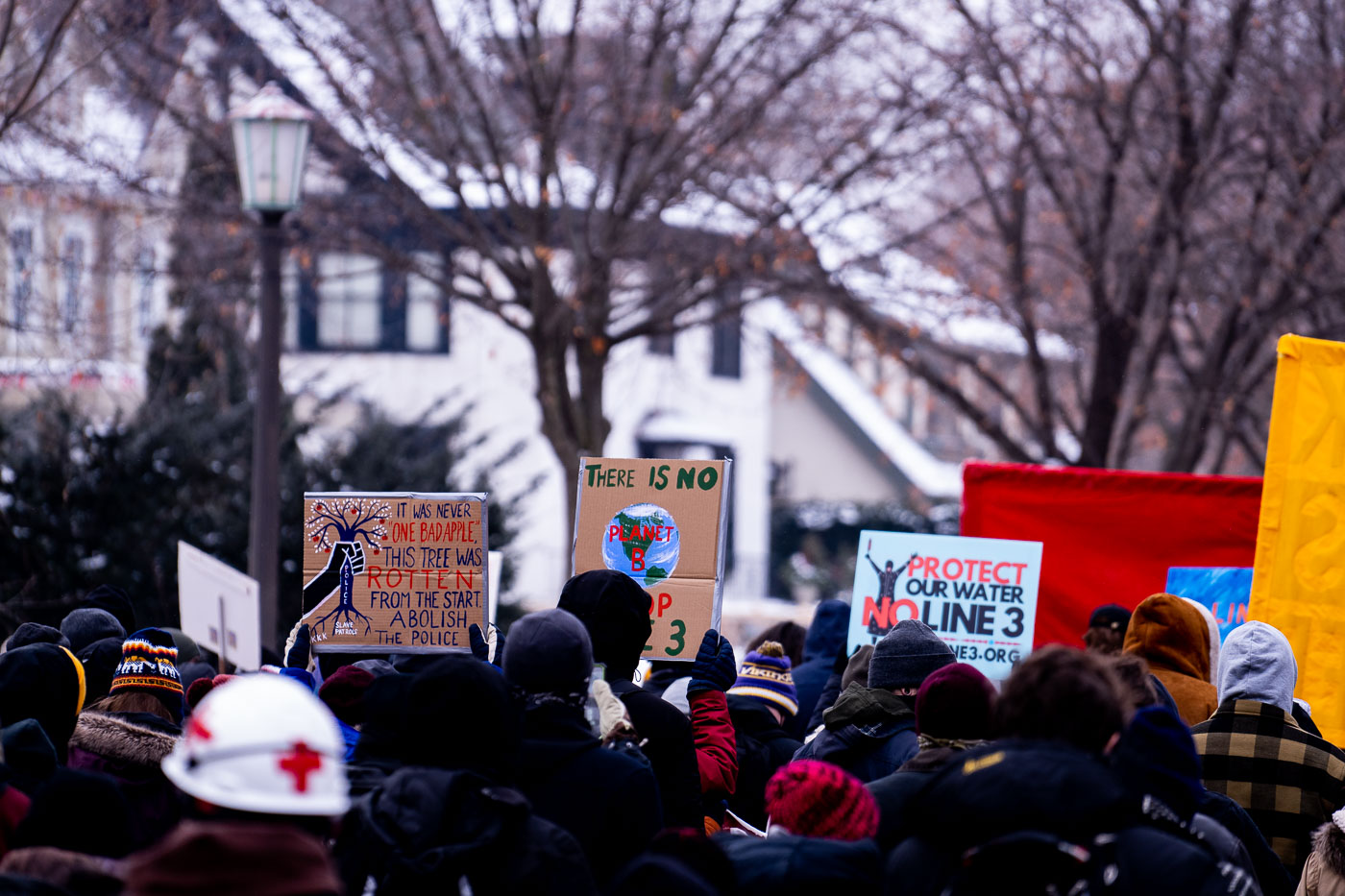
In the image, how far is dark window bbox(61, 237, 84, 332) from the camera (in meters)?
12.0

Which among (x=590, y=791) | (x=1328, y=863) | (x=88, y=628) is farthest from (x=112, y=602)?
(x=1328, y=863)

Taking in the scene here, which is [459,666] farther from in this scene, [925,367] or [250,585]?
[925,367]

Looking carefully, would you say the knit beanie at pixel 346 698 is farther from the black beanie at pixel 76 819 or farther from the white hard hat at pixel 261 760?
the white hard hat at pixel 261 760

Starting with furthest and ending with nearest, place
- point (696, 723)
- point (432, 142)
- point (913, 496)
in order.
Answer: point (913, 496) → point (432, 142) → point (696, 723)

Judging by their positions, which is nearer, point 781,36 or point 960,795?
point 960,795

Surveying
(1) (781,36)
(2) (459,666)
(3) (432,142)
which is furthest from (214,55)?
(2) (459,666)

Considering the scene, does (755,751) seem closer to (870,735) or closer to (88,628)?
(870,735)

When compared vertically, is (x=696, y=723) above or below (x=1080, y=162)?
below

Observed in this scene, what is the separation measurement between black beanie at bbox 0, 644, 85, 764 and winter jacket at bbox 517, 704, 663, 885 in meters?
1.51

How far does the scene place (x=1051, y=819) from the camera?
2.93 meters

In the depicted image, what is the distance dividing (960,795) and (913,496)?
86.9 ft

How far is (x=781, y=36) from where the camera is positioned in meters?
12.6

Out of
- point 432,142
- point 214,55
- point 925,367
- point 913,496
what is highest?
point 214,55

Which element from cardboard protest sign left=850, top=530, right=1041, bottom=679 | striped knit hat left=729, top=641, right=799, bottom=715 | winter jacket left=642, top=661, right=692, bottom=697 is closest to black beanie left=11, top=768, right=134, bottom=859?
winter jacket left=642, top=661, right=692, bottom=697
